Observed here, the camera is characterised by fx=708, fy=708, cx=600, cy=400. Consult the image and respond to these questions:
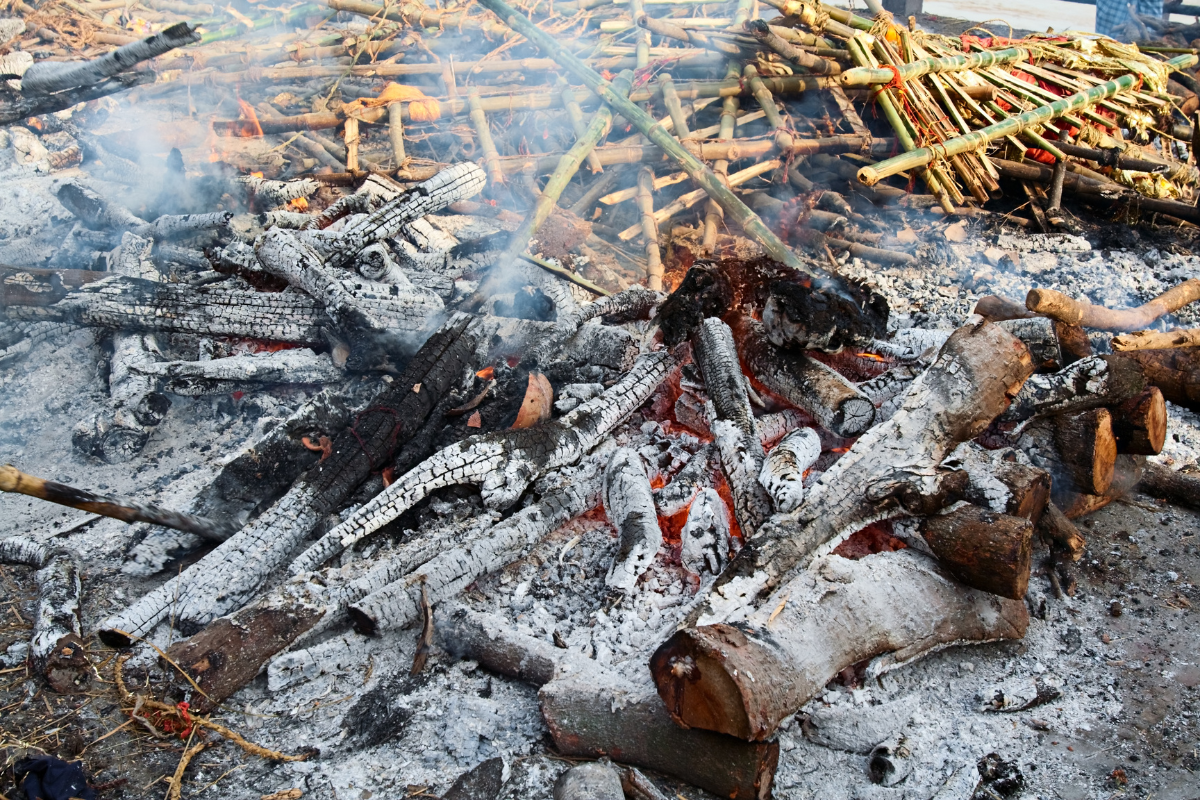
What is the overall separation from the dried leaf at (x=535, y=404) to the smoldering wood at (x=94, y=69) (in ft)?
12.1

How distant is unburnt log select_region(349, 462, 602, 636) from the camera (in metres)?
3.45

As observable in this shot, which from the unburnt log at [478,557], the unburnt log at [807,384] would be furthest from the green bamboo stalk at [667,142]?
the unburnt log at [478,557]

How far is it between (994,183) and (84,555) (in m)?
8.96

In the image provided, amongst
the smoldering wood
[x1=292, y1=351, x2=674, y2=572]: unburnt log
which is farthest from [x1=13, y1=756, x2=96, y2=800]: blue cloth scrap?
the smoldering wood

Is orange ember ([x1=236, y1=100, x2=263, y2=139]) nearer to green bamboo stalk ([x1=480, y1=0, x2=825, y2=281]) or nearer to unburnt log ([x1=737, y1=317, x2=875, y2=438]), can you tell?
green bamboo stalk ([x1=480, y1=0, x2=825, y2=281])

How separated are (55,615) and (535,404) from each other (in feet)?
8.89

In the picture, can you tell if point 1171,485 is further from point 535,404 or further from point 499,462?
point 499,462

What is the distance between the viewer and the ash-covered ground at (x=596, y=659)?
279 cm

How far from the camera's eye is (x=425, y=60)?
31.5 ft

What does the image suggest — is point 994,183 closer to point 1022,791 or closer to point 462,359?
point 462,359

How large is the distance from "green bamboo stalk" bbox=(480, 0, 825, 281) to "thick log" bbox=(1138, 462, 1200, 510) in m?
2.77

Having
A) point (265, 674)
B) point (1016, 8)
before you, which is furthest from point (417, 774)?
point (1016, 8)

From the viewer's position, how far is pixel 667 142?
291 inches

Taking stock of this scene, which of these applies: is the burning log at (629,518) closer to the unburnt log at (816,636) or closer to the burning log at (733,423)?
the burning log at (733,423)
